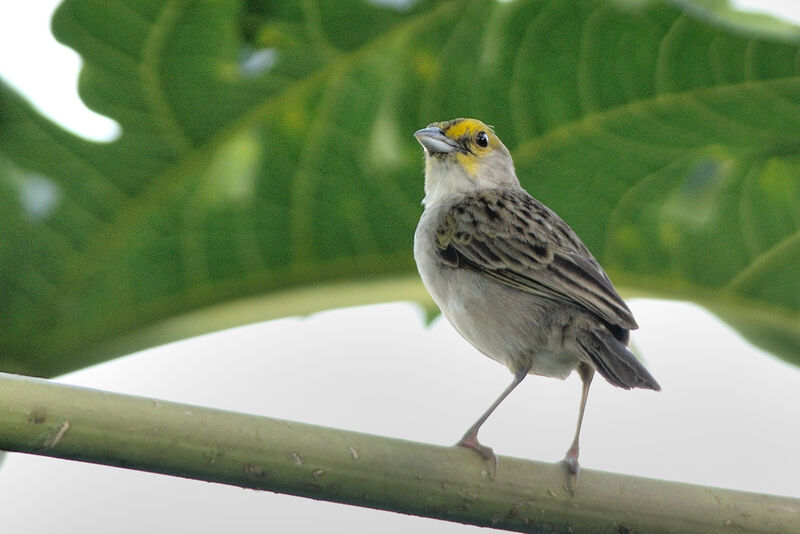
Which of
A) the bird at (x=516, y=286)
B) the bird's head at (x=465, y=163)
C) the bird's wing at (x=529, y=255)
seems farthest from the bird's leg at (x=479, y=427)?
the bird's head at (x=465, y=163)

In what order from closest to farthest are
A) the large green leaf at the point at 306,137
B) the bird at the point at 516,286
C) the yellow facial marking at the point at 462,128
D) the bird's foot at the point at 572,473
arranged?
the bird's foot at the point at 572,473
the large green leaf at the point at 306,137
the bird at the point at 516,286
the yellow facial marking at the point at 462,128

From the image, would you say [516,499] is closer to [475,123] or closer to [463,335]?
[463,335]

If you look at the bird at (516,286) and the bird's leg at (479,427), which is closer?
the bird's leg at (479,427)

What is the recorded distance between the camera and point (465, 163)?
2.81 metres

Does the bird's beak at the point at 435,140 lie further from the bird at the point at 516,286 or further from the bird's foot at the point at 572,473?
the bird's foot at the point at 572,473

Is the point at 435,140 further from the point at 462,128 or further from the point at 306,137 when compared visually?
the point at 306,137

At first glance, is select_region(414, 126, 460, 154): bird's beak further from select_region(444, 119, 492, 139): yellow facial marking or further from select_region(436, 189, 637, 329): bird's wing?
select_region(436, 189, 637, 329): bird's wing

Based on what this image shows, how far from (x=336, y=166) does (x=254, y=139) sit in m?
0.16

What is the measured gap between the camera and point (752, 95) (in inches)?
70.1

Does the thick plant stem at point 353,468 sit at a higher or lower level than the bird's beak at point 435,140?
lower

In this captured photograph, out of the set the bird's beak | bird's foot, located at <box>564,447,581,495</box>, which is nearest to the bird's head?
the bird's beak

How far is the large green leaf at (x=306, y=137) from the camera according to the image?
1.78m

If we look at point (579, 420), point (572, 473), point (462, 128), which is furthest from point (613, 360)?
point (462, 128)

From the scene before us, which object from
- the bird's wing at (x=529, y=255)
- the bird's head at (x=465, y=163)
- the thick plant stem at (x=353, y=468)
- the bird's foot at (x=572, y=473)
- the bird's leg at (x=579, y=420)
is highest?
the bird's head at (x=465, y=163)
